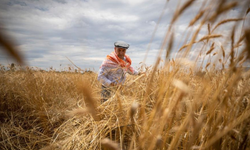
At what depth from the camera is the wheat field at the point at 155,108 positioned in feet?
1.52

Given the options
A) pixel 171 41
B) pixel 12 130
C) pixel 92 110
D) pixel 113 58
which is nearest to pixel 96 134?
pixel 92 110

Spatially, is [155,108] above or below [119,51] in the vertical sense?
below

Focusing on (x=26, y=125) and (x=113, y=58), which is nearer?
(x=26, y=125)

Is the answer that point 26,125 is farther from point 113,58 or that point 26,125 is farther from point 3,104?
point 113,58

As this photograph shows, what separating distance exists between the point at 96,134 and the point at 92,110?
0.75 meters

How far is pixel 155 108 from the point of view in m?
0.47

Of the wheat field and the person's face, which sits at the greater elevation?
the person's face

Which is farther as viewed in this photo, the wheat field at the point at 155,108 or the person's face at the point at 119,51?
the person's face at the point at 119,51

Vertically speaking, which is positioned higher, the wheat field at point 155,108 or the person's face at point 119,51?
the person's face at point 119,51

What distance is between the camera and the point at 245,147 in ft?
2.47

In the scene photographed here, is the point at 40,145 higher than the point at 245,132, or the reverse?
the point at 245,132

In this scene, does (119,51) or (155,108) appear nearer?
(155,108)

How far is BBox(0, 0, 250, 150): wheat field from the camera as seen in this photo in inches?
18.3

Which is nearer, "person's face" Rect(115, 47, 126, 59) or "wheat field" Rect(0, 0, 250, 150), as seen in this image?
"wheat field" Rect(0, 0, 250, 150)
